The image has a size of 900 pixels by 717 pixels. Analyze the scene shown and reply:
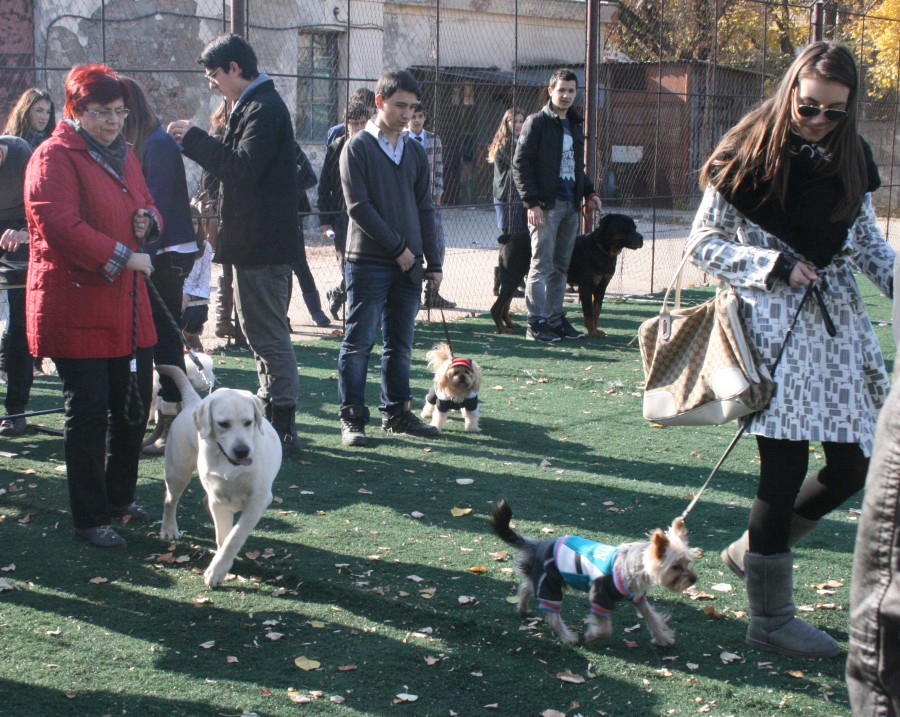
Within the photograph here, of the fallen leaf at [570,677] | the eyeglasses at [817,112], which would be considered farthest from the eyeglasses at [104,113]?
the fallen leaf at [570,677]

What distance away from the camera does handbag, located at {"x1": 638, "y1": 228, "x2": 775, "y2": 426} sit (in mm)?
3213

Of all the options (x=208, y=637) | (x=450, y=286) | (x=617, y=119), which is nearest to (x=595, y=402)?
(x=208, y=637)

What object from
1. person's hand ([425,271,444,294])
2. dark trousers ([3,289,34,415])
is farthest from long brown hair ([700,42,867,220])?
dark trousers ([3,289,34,415])

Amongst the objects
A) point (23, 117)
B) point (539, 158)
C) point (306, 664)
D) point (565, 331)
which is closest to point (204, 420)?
point (306, 664)

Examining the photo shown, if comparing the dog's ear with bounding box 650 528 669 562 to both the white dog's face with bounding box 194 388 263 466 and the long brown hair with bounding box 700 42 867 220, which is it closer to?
the long brown hair with bounding box 700 42 867 220

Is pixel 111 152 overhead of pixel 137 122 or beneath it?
beneath

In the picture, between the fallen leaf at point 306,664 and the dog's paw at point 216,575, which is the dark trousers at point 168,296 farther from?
the fallen leaf at point 306,664

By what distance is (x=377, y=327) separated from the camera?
608 centimetres

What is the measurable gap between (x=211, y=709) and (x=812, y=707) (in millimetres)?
1793

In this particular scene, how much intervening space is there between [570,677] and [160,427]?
340cm

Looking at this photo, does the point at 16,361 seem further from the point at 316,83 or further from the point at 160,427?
the point at 316,83

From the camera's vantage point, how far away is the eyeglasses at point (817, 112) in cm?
313

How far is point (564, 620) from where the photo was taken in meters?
3.71

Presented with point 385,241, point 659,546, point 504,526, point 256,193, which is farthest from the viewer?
point 385,241
